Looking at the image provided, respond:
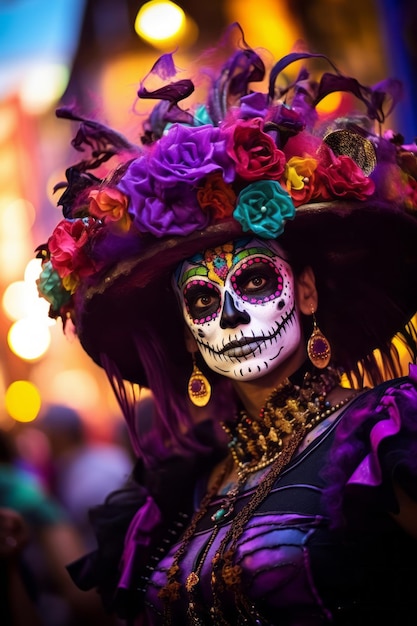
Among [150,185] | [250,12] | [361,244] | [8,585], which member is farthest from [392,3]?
[8,585]

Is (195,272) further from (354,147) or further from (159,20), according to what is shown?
(159,20)

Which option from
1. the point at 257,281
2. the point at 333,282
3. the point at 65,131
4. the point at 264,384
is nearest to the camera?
the point at 257,281

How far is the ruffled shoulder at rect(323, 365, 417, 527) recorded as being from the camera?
1727 millimetres

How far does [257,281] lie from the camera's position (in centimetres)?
222

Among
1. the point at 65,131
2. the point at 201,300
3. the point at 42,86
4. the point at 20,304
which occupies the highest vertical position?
the point at 42,86

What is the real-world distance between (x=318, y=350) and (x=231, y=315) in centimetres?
29

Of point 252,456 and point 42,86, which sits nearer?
point 252,456

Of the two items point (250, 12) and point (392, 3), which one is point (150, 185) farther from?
point (250, 12)

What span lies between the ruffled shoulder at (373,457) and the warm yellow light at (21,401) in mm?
6261

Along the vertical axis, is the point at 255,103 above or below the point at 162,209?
above

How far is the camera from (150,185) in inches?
84.7

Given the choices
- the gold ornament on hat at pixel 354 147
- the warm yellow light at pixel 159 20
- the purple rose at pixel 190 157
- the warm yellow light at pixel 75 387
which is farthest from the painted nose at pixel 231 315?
the warm yellow light at pixel 75 387

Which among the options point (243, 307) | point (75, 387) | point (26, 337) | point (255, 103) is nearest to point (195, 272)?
point (243, 307)

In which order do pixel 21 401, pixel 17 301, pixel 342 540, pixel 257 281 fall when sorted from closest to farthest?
1. pixel 342 540
2. pixel 257 281
3. pixel 17 301
4. pixel 21 401
